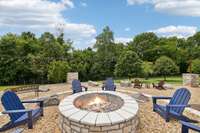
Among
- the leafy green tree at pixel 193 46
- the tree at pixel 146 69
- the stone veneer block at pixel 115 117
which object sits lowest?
the stone veneer block at pixel 115 117

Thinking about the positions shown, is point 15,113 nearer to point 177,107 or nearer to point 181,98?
point 177,107

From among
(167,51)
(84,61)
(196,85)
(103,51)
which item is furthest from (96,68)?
(196,85)

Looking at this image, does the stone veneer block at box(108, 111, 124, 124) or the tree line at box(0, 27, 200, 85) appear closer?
the stone veneer block at box(108, 111, 124, 124)

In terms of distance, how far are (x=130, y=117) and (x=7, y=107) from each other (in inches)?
123

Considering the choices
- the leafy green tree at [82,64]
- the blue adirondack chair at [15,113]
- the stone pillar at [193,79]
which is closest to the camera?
the blue adirondack chair at [15,113]

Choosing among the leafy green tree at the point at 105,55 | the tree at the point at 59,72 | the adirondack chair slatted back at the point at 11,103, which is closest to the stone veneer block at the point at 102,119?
the adirondack chair slatted back at the point at 11,103

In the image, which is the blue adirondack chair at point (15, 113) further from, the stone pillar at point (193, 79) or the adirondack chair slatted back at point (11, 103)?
the stone pillar at point (193, 79)

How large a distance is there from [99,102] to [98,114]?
93 centimetres

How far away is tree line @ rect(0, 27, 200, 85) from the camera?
24.8 metres

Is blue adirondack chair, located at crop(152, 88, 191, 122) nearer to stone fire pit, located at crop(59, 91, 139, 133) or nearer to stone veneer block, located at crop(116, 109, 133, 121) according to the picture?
stone fire pit, located at crop(59, 91, 139, 133)

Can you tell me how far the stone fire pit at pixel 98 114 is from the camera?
549 centimetres

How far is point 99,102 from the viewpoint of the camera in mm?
6762

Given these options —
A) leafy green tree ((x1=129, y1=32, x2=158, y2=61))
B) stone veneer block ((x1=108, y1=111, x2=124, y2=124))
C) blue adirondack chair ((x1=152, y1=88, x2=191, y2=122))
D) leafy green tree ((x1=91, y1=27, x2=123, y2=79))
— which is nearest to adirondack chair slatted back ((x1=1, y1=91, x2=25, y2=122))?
stone veneer block ((x1=108, y1=111, x2=124, y2=124))

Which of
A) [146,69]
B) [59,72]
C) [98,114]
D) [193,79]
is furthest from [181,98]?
[146,69]
